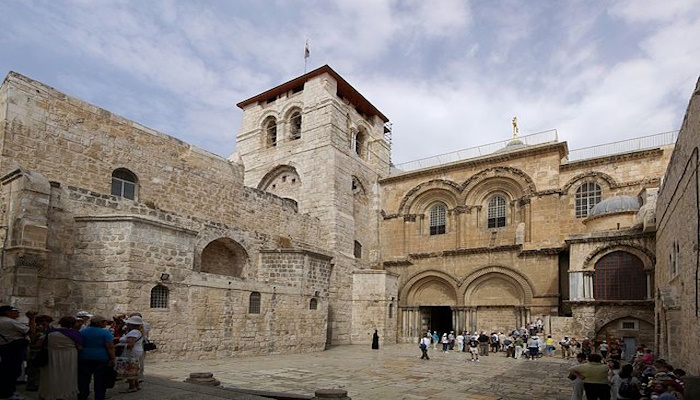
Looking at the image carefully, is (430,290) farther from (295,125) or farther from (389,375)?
(389,375)

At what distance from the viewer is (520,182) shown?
2192 centimetres

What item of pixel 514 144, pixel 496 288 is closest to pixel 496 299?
pixel 496 288

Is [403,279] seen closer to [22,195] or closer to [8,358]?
[22,195]

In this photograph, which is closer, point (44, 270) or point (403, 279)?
point (44, 270)

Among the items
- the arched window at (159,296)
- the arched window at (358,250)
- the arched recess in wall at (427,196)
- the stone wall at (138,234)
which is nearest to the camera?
the stone wall at (138,234)

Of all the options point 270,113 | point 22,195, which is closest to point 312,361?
point 22,195

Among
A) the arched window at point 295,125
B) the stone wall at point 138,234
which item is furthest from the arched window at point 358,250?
the arched window at point 295,125

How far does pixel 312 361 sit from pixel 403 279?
36.3 ft

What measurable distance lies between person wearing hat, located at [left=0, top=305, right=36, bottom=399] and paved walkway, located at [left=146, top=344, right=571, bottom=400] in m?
3.98

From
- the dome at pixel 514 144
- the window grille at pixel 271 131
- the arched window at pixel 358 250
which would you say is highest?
the window grille at pixel 271 131

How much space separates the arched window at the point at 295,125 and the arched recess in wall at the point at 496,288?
11.3m

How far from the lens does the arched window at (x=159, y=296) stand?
1207cm

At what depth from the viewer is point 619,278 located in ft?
56.5

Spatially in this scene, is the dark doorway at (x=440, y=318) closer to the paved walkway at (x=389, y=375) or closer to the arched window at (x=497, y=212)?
the arched window at (x=497, y=212)
